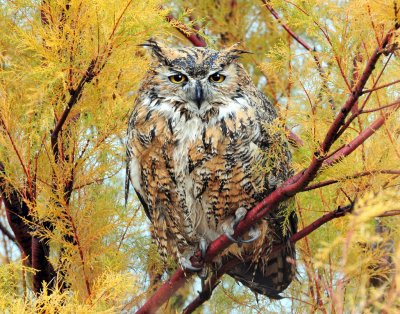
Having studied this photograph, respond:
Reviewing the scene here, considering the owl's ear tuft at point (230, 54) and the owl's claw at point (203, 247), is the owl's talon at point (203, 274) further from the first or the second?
the owl's ear tuft at point (230, 54)

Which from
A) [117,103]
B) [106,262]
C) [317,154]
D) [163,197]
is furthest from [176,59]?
[317,154]

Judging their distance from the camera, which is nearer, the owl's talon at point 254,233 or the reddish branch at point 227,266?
the reddish branch at point 227,266

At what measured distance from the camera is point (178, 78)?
3.05 metres

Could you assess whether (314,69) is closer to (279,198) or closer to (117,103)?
(279,198)

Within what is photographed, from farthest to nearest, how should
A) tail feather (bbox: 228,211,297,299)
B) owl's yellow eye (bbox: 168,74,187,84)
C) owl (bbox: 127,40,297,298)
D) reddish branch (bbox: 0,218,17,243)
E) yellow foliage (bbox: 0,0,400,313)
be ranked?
reddish branch (bbox: 0,218,17,243), tail feather (bbox: 228,211,297,299), owl's yellow eye (bbox: 168,74,187,84), owl (bbox: 127,40,297,298), yellow foliage (bbox: 0,0,400,313)

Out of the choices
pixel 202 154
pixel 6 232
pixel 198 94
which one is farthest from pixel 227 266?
pixel 6 232

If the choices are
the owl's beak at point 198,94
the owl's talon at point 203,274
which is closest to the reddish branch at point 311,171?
the owl's talon at point 203,274

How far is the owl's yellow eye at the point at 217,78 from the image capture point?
9.96 feet

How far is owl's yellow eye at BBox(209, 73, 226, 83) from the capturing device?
9.96ft

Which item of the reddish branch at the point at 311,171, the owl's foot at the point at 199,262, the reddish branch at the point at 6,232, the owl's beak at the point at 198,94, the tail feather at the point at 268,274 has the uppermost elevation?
the owl's beak at the point at 198,94

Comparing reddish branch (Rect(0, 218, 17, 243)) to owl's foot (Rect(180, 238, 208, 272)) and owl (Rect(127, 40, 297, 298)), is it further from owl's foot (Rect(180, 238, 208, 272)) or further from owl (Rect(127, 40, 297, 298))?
owl's foot (Rect(180, 238, 208, 272))

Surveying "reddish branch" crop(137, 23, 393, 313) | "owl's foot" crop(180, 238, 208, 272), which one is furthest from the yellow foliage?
"owl's foot" crop(180, 238, 208, 272)

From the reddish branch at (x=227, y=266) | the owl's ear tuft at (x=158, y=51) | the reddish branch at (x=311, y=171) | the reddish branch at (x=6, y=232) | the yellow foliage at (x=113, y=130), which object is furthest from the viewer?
the reddish branch at (x=6, y=232)

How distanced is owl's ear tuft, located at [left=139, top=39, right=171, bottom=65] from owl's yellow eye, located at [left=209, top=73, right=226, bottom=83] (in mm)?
204
